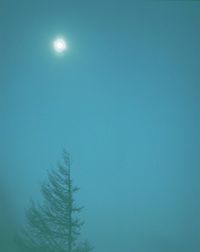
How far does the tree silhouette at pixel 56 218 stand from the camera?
2.29 meters

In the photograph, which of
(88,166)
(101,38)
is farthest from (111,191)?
(101,38)

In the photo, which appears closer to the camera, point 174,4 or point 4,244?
point 4,244

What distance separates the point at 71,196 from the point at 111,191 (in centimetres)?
23

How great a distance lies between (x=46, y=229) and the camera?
2309 mm

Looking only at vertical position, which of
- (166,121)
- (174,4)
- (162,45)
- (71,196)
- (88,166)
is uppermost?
(174,4)

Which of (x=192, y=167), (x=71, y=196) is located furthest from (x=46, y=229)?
(x=192, y=167)

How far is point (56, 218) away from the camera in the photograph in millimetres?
2303

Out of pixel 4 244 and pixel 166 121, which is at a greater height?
pixel 166 121

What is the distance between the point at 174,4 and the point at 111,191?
1.16 meters

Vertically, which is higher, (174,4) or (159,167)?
(174,4)

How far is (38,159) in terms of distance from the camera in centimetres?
231

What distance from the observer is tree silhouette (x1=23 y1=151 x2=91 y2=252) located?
2289 mm

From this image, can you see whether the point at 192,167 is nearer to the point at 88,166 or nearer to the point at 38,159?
the point at 88,166

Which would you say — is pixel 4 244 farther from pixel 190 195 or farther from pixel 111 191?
pixel 190 195
